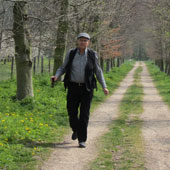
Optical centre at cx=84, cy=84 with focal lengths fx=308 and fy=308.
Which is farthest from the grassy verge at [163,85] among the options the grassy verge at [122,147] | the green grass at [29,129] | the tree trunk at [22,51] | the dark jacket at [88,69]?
the dark jacket at [88,69]

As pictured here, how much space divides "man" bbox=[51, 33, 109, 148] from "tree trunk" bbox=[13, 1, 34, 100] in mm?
4527

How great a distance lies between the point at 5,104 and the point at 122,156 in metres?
5.55

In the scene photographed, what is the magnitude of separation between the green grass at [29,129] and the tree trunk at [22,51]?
518 mm

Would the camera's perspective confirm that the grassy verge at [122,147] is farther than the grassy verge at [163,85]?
No

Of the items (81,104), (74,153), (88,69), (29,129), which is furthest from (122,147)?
(29,129)

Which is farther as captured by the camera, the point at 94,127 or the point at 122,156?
the point at 94,127

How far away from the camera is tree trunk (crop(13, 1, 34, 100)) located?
10120mm

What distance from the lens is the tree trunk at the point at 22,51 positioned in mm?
10120

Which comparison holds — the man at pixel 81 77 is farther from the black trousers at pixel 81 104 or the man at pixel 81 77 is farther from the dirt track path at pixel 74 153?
the dirt track path at pixel 74 153

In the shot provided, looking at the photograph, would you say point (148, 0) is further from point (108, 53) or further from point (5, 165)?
point (5, 165)

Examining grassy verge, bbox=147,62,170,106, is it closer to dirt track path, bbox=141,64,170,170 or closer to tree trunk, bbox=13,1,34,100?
dirt track path, bbox=141,64,170,170

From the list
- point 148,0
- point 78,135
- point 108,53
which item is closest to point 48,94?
point 78,135

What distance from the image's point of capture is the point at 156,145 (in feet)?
20.9

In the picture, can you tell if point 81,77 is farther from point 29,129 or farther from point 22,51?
point 22,51
